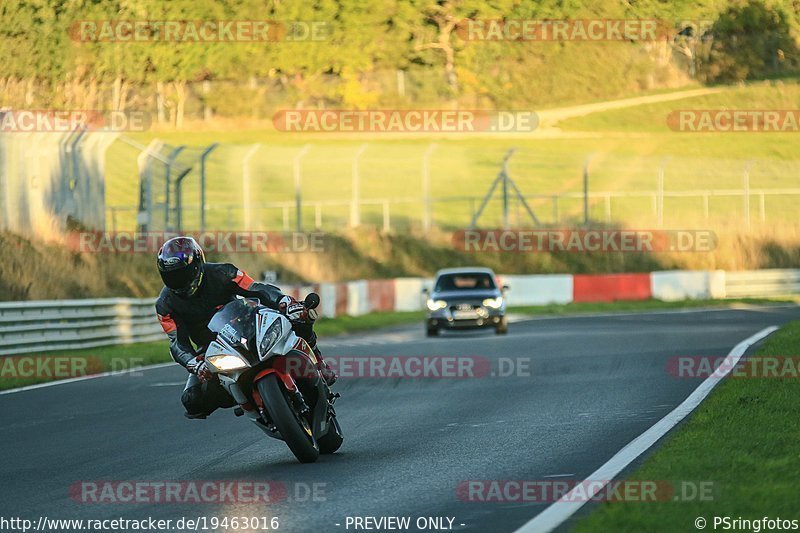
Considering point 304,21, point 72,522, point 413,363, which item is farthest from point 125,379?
point 304,21

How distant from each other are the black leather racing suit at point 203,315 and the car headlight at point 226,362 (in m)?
0.49

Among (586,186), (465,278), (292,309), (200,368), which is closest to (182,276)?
(200,368)

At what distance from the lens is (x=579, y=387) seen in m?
15.9

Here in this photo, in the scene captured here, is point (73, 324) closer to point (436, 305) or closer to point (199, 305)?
point (436, 305)

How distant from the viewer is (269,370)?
382 inches

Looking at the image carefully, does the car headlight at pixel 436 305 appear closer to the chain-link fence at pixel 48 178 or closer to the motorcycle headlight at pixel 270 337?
the chain-link fence at pixel 48 178

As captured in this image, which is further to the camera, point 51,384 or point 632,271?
point 632,271

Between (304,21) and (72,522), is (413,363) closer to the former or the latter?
(72,522)

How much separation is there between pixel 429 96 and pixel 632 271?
114ft

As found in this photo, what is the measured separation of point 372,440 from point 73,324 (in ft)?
41.1

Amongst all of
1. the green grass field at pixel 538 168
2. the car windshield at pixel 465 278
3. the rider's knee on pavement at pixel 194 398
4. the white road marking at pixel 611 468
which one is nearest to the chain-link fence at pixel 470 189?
the green grass field at pixel 538 168

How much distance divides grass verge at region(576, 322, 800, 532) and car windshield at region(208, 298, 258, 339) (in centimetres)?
255

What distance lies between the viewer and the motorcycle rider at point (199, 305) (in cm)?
990

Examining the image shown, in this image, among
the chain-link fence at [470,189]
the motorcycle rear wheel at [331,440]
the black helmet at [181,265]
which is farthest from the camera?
the chain-link fence at [470,189]
